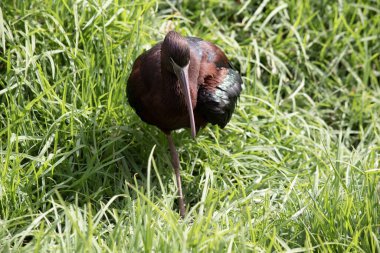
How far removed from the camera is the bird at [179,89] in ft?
12.2

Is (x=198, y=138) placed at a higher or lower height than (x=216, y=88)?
lower

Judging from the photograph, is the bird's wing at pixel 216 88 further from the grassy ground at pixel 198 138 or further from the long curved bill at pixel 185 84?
the grassy ground at pixel 198 138

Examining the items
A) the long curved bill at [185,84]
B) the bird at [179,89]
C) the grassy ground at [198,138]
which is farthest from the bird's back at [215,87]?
the grassy ground at [198,138]

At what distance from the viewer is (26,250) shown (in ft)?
9.74

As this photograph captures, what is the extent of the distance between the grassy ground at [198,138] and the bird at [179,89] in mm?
218

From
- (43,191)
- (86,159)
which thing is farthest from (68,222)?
(86,159)

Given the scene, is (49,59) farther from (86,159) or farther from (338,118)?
(338,118)

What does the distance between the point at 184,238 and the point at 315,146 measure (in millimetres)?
1725

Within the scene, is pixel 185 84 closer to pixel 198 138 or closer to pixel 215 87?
pixel 215 87

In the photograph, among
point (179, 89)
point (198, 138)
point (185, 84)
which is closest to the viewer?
point (185, 84)

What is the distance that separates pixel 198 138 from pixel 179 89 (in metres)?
0.54

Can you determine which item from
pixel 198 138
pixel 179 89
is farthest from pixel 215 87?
pixel 198 138

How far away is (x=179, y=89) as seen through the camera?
3.78 metres

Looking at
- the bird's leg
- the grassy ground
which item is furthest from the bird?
the grassy ground
